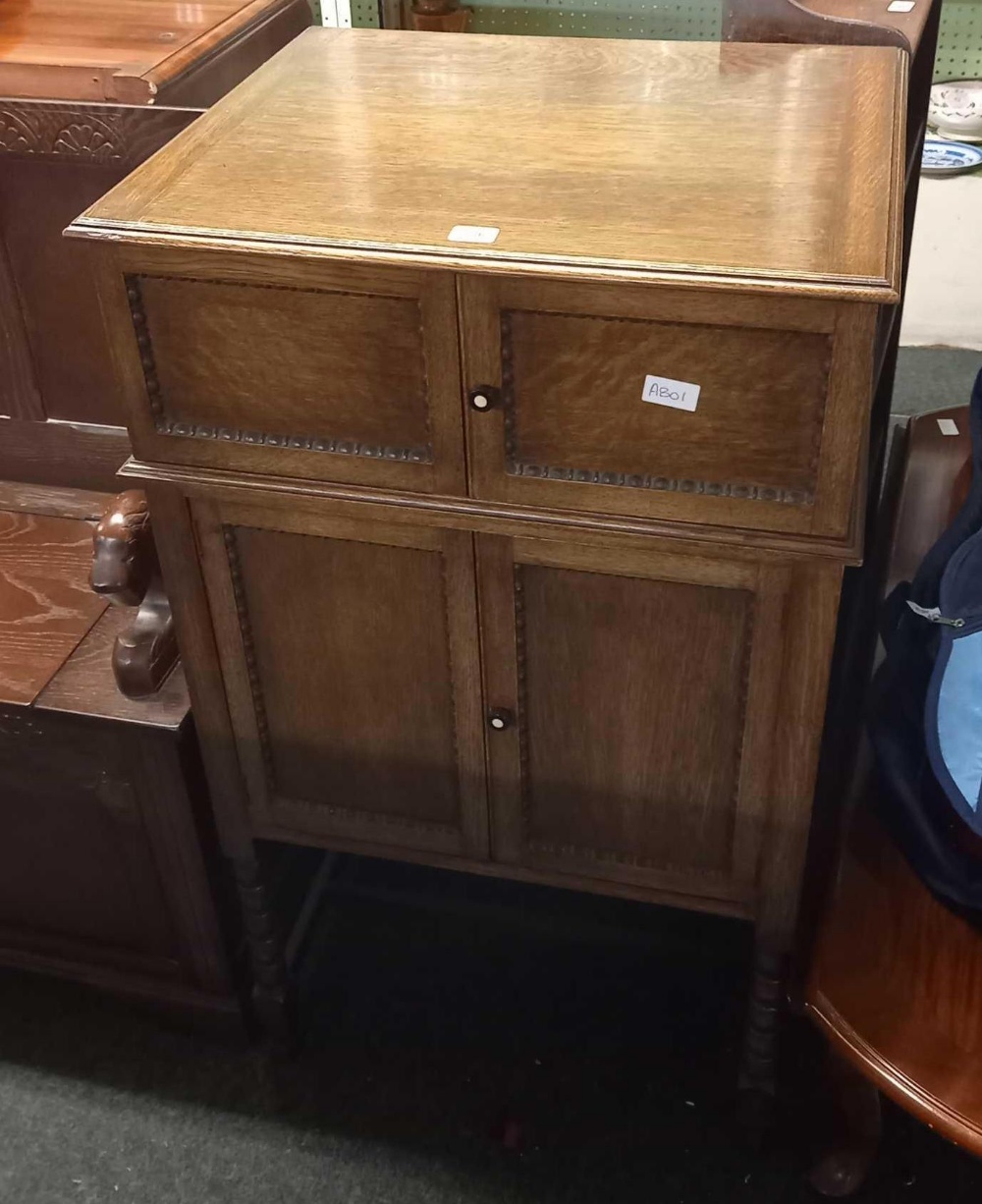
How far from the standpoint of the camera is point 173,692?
1438 millimetres

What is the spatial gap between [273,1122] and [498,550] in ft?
2.80

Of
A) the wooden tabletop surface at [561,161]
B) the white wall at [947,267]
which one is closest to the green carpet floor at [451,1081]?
the wooden tabletop surface at [561,161]

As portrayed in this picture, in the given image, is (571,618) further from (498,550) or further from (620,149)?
(620,149)

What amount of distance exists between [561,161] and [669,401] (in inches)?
10.4

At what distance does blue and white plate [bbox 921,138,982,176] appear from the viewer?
111 inches

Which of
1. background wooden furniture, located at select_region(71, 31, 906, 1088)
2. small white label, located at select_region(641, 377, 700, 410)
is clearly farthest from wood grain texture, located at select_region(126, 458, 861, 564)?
small white label, located at select_region(641, 377, 700, 410)

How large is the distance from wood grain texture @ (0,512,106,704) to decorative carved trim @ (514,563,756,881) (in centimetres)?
58

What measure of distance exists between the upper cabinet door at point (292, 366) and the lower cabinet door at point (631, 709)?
0.45ft

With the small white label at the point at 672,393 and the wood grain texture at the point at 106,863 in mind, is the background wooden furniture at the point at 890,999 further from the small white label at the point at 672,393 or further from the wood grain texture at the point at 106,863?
the wood grain texture at the point at 106,863

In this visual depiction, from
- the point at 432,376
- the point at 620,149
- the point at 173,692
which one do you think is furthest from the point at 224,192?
the point at 173,692

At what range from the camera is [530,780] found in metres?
1.28

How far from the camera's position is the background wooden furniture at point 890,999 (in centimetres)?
118

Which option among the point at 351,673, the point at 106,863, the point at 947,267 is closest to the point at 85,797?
the point at 106,863

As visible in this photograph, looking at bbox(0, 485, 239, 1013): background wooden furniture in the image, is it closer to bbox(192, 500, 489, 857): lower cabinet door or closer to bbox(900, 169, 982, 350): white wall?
bbox(192, 500, 489, 857): lower cabinet door
